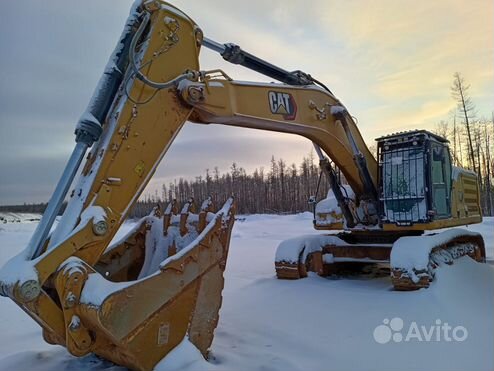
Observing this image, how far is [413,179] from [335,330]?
10.7 ft

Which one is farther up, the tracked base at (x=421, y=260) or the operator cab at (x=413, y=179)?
the operator cab at (x=413, y=179)

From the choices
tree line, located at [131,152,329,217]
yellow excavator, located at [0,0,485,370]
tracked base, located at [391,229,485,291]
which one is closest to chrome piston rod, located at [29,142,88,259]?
yellow excavator, located at [0,0,485,370]

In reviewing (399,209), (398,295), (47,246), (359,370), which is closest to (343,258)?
(399,209)

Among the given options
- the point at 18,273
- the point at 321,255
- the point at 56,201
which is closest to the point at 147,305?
the point at 18,273

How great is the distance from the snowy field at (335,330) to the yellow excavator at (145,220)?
1.28 feet

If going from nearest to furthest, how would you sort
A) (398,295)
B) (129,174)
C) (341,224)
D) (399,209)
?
(129,174)
(398,295)
(399,209)
(341,224)

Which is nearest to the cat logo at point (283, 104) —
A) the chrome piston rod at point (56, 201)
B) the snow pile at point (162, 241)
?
the snow pile at point (162, 241)

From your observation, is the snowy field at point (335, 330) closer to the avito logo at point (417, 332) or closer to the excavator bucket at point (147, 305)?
the avito logo at point (417, 332)

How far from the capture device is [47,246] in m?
3.22

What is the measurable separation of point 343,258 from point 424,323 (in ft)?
9.60

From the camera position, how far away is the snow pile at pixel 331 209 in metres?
7.16

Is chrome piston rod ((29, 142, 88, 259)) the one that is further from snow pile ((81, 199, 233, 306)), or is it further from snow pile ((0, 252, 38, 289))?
snow pile ((81, 199, 233, 306))

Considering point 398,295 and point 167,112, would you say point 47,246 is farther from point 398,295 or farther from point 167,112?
point 398,295

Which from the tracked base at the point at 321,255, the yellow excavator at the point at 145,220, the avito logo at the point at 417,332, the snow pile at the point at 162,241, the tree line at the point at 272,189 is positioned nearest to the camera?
the yellow excavator at the point at 145,220
